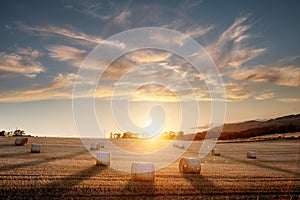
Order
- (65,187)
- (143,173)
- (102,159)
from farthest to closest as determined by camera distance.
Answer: (102,159)
(143,173)
(65,187)

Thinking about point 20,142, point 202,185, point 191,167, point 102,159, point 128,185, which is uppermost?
point 20,142

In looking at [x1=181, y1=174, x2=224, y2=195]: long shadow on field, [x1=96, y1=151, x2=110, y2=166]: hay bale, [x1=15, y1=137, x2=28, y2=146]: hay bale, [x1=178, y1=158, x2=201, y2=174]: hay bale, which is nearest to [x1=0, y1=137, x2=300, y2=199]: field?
[x1=181, y1=174, x2=224, y2=195]: long shadow on field

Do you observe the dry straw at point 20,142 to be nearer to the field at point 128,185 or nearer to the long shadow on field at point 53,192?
the field at point 128,185

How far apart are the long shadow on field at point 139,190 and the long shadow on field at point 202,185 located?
1.47 metres

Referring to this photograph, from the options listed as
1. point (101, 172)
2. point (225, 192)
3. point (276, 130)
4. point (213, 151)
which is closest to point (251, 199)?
point (225, 192)

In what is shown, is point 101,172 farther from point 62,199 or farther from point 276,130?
point 276,130

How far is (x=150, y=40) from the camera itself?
79.6ft

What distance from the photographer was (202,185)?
12203 mm

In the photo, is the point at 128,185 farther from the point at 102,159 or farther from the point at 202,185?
the point at 102,159

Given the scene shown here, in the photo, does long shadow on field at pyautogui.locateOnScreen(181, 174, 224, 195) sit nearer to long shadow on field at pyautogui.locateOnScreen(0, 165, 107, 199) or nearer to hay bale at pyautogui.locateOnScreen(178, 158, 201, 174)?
hay bale at pyautogui.locateOnScreen(178, 158, 201, 174)

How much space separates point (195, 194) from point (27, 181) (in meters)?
5.49

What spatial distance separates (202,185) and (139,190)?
2567 mm

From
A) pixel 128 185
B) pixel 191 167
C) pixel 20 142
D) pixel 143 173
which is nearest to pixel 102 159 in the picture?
pixel 191 167

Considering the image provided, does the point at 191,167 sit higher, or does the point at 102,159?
the point at 102,159
